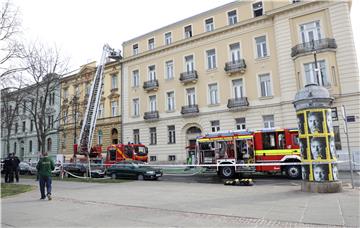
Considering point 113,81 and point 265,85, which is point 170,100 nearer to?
point 113,81

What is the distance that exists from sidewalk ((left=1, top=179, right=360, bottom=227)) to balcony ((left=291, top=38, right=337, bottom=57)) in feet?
54.9

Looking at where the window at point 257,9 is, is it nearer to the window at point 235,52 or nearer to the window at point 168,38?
the window at point 235,52

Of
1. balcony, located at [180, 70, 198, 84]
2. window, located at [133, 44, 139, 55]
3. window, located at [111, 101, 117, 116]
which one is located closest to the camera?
balcony, located at [180, 70, 198, 84]

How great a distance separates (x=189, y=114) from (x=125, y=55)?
46.7 feet

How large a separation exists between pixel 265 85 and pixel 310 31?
6091 mm

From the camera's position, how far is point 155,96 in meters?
34.8

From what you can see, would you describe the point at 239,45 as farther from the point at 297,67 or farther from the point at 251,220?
the point at 251,220

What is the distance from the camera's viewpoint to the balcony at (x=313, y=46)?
2339 centimetres

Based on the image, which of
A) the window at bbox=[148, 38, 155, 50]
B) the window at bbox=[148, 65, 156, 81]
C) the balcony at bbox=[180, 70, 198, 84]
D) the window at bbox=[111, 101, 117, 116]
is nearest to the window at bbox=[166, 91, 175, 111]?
the balcony at bbox=[180, 70, 198, 84]

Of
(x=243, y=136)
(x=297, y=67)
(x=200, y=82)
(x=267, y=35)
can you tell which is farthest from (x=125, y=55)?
(x=243, y=136)

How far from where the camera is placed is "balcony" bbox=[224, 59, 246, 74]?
28062mm

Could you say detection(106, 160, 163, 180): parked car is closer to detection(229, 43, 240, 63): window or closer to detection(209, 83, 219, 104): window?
detection(209, 83, 219, 104): window

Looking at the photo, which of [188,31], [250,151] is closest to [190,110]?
[188,31]

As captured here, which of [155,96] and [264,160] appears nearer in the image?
[264,160]
